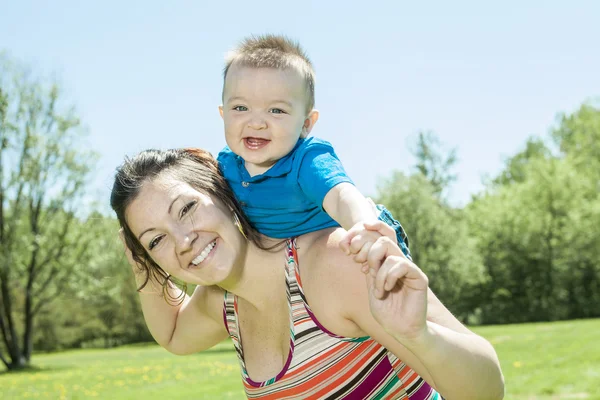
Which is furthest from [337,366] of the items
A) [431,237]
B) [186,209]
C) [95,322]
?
[95,322]

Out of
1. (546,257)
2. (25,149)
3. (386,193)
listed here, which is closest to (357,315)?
(25,149)

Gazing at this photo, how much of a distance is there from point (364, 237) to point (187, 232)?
3.32 ft

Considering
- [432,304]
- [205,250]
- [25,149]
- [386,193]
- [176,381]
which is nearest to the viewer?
[432,304]

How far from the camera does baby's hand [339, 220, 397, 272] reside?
157 cm

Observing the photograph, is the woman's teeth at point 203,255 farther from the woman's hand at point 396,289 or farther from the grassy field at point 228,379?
the grassy field at point 228,379

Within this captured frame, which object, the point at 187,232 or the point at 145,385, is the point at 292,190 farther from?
the point at 145,385

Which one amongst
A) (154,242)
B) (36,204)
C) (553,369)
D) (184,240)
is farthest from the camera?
(36,204)

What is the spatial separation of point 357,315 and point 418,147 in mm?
43097

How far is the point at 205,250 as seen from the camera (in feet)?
7.97

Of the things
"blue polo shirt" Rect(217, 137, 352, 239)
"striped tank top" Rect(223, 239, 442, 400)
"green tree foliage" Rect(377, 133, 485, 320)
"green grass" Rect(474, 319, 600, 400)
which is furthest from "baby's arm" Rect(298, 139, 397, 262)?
"green tree foliage" Rect(377, 133, 485, 320)

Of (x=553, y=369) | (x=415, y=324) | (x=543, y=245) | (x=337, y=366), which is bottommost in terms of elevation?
(x=543, y=245)

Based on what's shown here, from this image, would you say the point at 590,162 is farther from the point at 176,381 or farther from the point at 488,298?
the point at 176,381

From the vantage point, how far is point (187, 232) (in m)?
2.42

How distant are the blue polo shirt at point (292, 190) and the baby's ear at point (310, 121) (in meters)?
0.22
